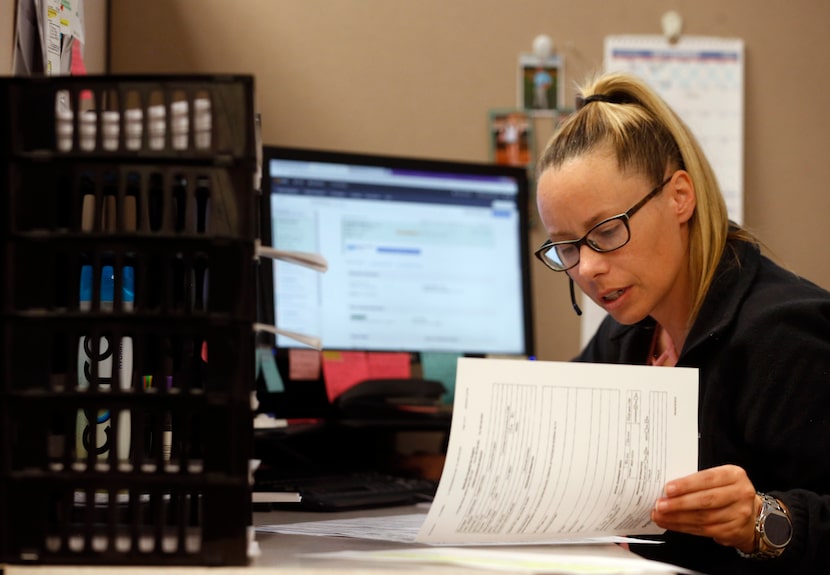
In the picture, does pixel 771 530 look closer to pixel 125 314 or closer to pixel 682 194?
pixel 682 194

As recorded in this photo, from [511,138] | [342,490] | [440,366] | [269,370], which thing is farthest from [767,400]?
[511,138]

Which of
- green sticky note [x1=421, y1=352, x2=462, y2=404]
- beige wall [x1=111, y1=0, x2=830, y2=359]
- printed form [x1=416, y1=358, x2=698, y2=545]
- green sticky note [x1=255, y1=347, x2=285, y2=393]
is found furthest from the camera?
beige wall [x1=111, y1=0, x2=830, y2=359]

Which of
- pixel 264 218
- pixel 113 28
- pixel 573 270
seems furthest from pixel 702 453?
pixel 113 28

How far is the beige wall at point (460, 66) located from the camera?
1.54m

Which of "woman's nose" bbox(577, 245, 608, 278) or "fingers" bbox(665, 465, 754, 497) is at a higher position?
"woman's nose" bbox(577, 245, 608, 278)

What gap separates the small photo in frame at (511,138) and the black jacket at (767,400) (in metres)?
0.67

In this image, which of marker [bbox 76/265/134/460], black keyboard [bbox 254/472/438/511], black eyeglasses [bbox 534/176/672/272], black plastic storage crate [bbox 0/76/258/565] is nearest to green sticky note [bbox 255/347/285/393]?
black keyboard [bbox 254/472/438/511]

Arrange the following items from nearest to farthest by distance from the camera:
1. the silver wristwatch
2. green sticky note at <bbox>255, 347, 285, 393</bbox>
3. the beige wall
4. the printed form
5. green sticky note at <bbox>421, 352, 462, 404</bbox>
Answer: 1. the printed form
2. the silver wristwatch
3. green sticky note at <bbox>255, 347, 285, 393</bbox>
4. green sticky note at <bbox>421, 352, 462, 404</bbox>
5. the beige wall

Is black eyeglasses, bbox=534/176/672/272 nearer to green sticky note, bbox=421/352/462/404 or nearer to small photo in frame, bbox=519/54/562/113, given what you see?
green sticky note, bbox=421/352/462/404

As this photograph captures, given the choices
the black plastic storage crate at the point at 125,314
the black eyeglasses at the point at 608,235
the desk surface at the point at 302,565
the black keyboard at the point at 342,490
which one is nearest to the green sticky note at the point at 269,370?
the black keyboard at the point at 342,490

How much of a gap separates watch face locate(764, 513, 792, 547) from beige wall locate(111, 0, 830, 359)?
83cm

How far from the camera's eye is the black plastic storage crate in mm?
539

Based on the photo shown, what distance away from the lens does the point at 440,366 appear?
4.58 feet

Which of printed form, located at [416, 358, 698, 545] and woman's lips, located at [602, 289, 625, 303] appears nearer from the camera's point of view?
printed form, located at [416, 358, 698, 545]
